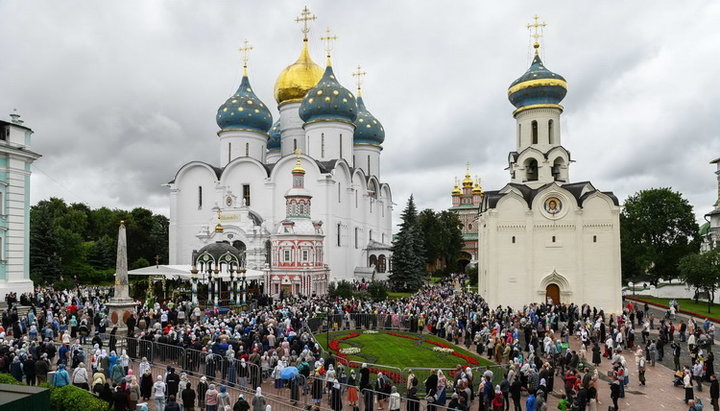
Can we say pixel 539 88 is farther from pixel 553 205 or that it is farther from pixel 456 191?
pixel 456 191

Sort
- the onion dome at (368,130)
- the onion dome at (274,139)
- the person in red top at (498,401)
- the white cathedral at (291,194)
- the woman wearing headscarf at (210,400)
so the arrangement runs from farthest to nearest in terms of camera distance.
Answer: the onion dome at (274,139), the onion dome at (368,130), the white cathedral at (291,194), the person in red top at (498,401), the woman wearing headscarf at (210,400)

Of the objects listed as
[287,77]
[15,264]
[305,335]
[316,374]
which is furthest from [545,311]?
[287,77]

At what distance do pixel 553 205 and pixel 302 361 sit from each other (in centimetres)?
1856

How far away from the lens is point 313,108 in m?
41.4

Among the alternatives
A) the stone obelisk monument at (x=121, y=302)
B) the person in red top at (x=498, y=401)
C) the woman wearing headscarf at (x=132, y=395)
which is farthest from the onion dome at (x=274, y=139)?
the person in red top at (x=498, y=401)

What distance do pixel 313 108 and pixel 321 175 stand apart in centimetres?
598

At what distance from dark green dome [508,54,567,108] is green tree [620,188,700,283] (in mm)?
15307

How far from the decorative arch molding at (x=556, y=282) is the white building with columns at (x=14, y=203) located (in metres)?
23.1

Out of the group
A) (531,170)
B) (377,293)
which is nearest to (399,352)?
(377,293)

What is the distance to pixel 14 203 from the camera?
77.9 feet

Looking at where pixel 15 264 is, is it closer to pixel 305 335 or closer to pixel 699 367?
pixel 305 335

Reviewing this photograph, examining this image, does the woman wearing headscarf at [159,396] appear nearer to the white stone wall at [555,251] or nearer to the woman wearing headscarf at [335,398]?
the woman wearing headscarf at [335,398]

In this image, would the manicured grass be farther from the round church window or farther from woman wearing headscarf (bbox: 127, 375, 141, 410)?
the round church window

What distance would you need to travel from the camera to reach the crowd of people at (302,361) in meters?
10.9
